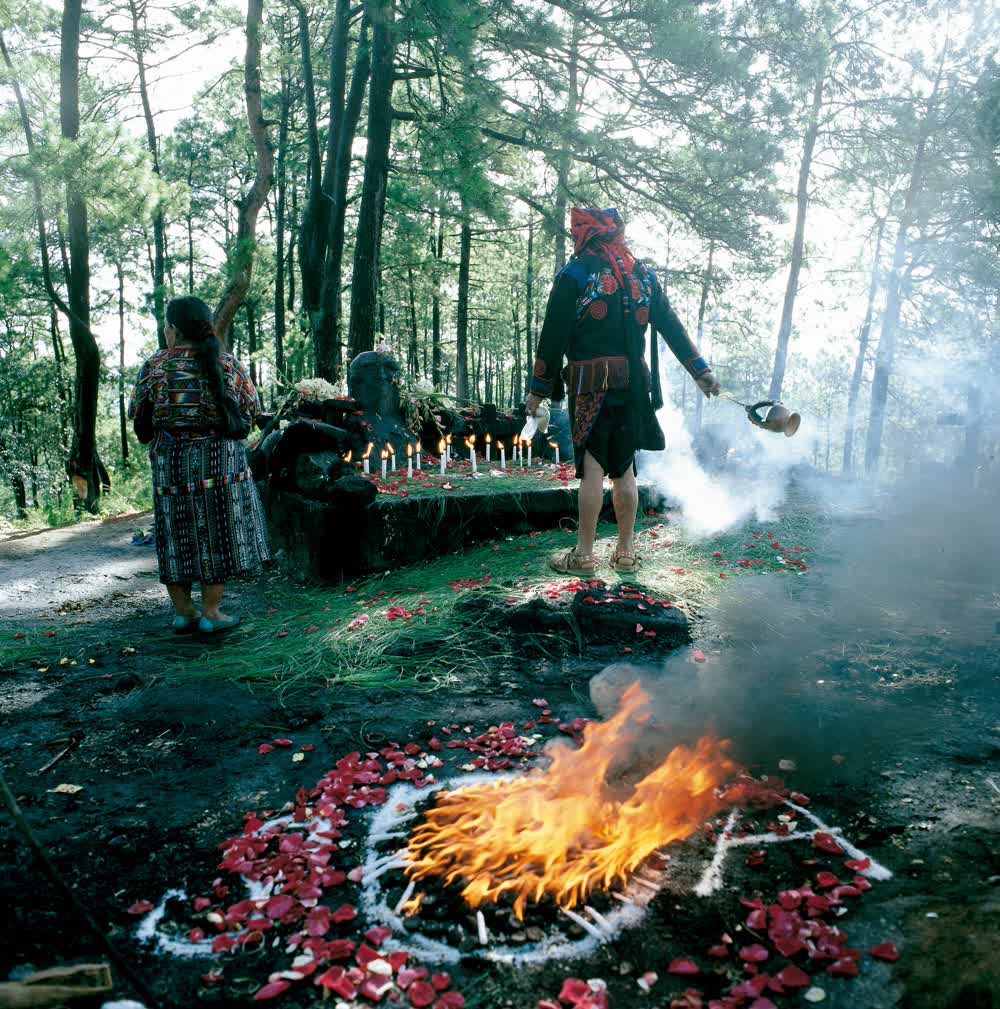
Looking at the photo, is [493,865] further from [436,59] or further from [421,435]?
[436,59]

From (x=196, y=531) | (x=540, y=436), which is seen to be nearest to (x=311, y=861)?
Answer: (x=196, y=531)

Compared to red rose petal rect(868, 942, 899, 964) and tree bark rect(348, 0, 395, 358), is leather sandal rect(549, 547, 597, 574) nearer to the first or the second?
red rose petal rect(868, 942, 899, 964)

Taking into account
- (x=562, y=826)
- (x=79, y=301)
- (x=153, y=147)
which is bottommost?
(x=562, y=826)

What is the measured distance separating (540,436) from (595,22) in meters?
5.04

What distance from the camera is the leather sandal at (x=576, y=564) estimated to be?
463 centimetres

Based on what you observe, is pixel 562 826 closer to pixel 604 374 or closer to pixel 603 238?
pixel 604 374

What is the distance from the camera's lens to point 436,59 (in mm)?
9016

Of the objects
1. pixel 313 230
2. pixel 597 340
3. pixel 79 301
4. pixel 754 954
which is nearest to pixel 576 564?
pixel 597 340

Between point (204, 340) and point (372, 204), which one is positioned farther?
point (372, 204)

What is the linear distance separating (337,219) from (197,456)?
29.7ft

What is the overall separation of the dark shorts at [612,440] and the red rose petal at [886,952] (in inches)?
127

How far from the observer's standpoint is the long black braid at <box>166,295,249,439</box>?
4.14m

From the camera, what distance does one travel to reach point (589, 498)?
179 inches

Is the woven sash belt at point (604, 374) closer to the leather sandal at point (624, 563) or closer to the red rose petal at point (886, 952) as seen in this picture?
the leather sandal at point (624, 563)
